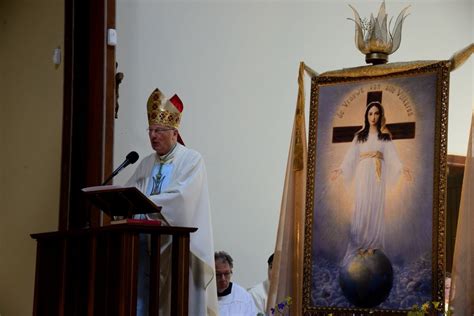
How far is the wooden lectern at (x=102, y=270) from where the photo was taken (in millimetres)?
5465

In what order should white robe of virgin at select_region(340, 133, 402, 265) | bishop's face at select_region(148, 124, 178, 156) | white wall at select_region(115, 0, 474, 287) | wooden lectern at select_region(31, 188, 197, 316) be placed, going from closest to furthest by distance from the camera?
wooden lectern at select_region(31, 188, 197, 316) → white robe of virgin at select_region(340, 133, 402, 265) → bishop's face at select_region(148, 124, 178, 156) → white wall at select_region(115, 0, 474, 287)

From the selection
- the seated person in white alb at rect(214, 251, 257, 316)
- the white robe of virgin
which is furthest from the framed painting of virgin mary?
the seated person in white alb at rect(214, 251, 257, 316)

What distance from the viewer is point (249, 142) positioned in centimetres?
867

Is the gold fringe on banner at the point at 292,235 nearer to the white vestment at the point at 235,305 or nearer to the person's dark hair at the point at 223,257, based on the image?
the person's dark hair at the point at 223,257

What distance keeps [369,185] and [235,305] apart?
8.05 ft

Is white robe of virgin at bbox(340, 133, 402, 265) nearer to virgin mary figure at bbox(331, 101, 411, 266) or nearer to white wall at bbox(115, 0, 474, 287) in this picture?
virgin mary figure at bbox(331, 101, 411, 266)

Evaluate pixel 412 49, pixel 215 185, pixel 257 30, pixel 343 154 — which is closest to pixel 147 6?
pixel 257 30

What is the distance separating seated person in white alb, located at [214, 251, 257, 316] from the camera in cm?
794

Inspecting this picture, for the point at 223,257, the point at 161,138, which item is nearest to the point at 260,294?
the point at 223,257

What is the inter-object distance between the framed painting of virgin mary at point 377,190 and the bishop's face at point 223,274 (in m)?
1.82

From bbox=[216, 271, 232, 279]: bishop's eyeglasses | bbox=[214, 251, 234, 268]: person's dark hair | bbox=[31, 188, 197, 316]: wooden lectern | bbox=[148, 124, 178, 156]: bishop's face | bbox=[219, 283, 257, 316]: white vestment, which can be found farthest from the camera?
bbox=[219, 283, 257, 316]: white vestment

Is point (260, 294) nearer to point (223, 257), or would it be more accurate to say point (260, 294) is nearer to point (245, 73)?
point (223, 257)

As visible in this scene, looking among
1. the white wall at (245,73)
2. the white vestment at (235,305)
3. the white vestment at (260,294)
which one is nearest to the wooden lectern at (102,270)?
the white vestment at (235,305)

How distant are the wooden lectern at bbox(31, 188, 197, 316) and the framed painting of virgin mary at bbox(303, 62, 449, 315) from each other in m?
0.82
